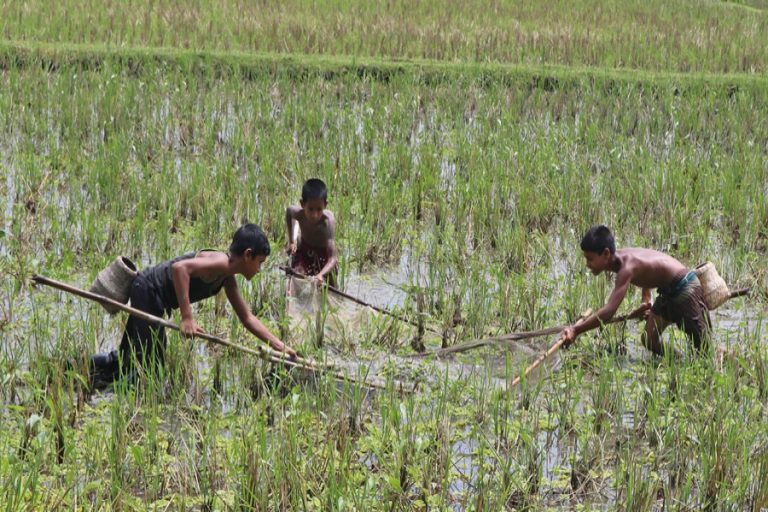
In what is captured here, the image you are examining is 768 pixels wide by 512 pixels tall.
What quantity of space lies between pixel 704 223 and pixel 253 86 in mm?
4414

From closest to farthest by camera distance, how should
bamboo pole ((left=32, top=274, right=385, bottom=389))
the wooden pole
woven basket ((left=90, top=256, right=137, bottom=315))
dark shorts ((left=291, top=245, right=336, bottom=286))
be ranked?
A: bamboo pole ((left=32, top=274, right=385, bottom=389)) < the wooden pole < woven basket ((left=90, top=256, right=137, bottom=315)) < dark shorts ((left=291, top=245, right=336, bottom=286))

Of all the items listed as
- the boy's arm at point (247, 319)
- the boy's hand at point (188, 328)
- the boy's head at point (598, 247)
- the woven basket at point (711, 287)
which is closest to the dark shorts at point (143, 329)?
the boy's hand at point (188, 328)

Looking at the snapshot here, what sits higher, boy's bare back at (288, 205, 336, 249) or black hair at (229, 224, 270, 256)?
black hair at (229, 224, 270, 256)

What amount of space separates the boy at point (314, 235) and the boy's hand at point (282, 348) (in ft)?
2.71

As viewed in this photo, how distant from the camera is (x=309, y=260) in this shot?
5340 millimetres

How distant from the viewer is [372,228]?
6.18 metres

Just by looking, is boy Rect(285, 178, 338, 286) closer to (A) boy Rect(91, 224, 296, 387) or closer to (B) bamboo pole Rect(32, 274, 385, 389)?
(A) boy Rect(91, 224, 296, 387)

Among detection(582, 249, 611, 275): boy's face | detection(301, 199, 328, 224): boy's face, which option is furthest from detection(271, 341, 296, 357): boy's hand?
detection(582, 249, 611, 275): boy's face

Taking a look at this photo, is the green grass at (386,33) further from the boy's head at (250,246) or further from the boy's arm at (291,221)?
the boy's head at (250,246)

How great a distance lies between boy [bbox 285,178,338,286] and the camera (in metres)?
4.96

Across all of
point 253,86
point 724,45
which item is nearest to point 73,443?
point 253,86

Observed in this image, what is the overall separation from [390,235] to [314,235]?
816 millimetres

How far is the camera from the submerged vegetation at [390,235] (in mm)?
3406

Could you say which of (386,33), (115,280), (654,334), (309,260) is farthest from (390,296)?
(386,33)
